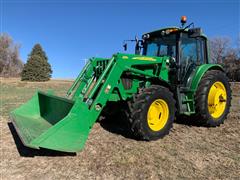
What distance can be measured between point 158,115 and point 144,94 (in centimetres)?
70

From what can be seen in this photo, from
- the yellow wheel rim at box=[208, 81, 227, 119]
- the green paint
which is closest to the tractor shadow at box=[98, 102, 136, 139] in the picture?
the green paint

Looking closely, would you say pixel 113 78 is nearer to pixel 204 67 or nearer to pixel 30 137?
pixel 30 137

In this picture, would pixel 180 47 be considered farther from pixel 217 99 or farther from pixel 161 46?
pixel 217 99

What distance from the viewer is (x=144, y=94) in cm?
510

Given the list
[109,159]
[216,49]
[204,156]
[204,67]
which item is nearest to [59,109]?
[109,159]

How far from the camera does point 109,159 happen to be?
4.30 meters

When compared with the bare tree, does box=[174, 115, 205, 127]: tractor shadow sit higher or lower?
lower

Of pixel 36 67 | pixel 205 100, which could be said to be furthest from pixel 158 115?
pixel 36 67

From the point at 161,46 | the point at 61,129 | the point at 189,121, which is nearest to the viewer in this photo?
the point at 61,129

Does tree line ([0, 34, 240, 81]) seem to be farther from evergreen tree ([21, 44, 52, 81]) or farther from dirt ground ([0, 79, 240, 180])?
dirt ground ([0, 79, 240, 180])

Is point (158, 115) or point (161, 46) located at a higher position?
point (161, 46)

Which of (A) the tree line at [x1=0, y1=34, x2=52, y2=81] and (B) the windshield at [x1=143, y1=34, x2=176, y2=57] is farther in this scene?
(A) the tree line at [x1=0, y1=34, x2=52, y2=81]

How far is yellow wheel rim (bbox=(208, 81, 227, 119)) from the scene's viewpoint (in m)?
6.66

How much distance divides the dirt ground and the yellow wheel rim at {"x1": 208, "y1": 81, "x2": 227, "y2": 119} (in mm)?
967
